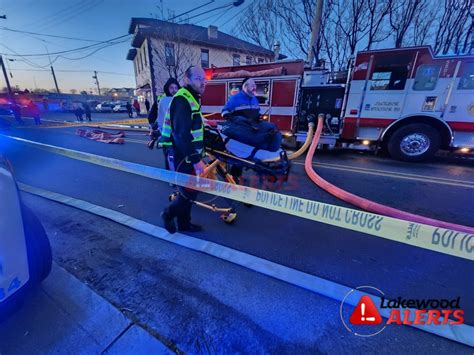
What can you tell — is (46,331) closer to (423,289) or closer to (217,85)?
(423,289)

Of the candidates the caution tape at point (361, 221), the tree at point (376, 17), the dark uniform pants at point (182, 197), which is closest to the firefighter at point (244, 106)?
the dark uniform pants at point (182, 197)

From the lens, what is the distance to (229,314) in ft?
5.45

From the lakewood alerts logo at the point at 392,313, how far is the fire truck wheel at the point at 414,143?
18.2ft

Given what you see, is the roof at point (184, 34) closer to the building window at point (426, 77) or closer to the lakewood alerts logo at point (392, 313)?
the building window at point (426, 77)

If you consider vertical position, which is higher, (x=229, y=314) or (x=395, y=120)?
(x=395, y=120)

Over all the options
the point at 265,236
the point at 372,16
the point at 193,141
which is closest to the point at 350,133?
the point at 265,236

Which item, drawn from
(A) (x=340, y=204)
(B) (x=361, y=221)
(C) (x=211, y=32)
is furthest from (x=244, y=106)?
(C) (x=211, y=32)

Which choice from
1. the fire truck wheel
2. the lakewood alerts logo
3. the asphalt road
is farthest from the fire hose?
the fire truck wheel

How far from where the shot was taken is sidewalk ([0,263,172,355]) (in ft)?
4.63

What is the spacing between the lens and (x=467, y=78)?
207 inches

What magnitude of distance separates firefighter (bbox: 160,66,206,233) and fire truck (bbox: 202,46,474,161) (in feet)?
18.9

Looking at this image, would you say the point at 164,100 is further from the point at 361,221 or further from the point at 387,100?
the point at 387,100

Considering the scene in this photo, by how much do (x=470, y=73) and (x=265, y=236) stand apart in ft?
21.9

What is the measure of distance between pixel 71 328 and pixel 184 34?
19.8m
